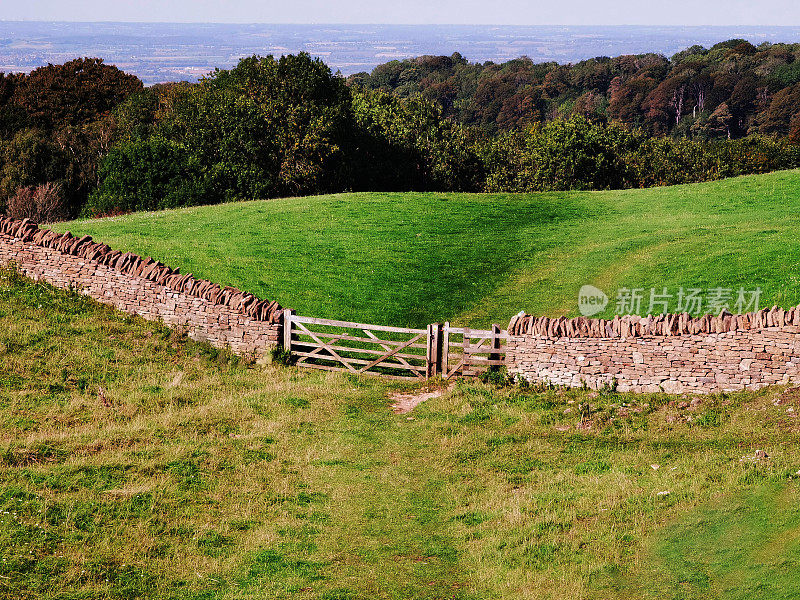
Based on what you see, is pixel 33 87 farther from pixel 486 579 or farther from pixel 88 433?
pixel 486 579

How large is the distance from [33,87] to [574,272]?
7880 cm

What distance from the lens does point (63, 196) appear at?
71.3 meters

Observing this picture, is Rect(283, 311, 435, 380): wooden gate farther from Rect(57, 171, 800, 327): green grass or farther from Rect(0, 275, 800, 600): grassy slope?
Rect(57, 171, 800, 327): green grass

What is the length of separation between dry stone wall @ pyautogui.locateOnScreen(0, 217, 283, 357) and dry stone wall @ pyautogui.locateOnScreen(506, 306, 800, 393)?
8.14m

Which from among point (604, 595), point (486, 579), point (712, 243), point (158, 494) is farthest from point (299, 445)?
point (712, 243)

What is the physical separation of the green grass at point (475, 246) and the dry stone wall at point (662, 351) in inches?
223

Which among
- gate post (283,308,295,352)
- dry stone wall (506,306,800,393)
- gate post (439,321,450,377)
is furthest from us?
gate post (283,308,295,352)

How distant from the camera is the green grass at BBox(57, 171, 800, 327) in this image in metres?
29.7

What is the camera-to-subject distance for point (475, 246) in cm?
3688

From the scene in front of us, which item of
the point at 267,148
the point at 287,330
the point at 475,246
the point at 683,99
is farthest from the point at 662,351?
the point at 683,99

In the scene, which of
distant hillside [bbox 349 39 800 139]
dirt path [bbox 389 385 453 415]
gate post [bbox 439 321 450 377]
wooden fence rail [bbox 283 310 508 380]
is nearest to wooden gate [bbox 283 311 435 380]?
wooden fence rail [bbox 283 310 508 380]

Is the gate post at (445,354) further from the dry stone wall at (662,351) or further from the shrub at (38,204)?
the shrub at (38,204)

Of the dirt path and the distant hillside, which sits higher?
the distant hillside

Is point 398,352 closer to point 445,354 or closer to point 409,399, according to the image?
point 445,354
